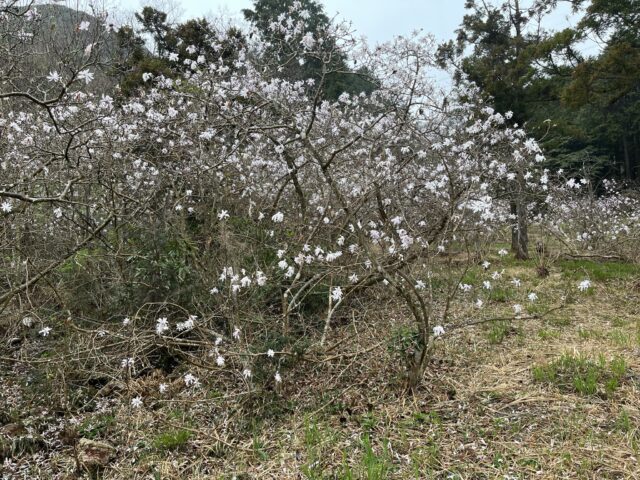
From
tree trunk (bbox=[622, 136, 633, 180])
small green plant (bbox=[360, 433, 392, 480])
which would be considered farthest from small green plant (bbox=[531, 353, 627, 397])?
tree trunk (bbox=[622, 136, 633, 180])

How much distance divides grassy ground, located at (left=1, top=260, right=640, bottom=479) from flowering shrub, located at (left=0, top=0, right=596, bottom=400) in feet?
0.82

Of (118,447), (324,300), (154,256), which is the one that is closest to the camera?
(118,447)

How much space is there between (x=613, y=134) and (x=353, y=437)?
65.9ft

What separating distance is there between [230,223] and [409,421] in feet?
9.88

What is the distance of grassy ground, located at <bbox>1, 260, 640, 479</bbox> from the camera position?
2561mm

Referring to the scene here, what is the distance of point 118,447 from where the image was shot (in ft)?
10.3

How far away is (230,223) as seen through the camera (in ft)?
17.0

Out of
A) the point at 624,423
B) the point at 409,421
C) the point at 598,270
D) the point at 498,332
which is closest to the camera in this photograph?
the point at 624,423

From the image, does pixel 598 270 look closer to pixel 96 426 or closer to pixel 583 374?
pixel 583 374

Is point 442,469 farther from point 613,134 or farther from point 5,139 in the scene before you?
point 613,134

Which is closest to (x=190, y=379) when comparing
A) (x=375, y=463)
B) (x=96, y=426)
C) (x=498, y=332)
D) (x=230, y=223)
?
(x=96, y=426)

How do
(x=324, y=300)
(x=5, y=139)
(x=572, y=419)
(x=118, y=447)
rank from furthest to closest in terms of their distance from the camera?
1. (x=5, y=139)
2. (x=324, y=300)
3. (x=118, y=447)
4. (x=572, y=419)

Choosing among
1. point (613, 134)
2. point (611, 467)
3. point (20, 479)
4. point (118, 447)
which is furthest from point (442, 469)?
point (613, 134)

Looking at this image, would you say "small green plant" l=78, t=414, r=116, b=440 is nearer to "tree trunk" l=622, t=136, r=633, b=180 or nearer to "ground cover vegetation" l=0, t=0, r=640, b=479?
"ground cover vegetation" l=0, t=0, r=640, b=479
